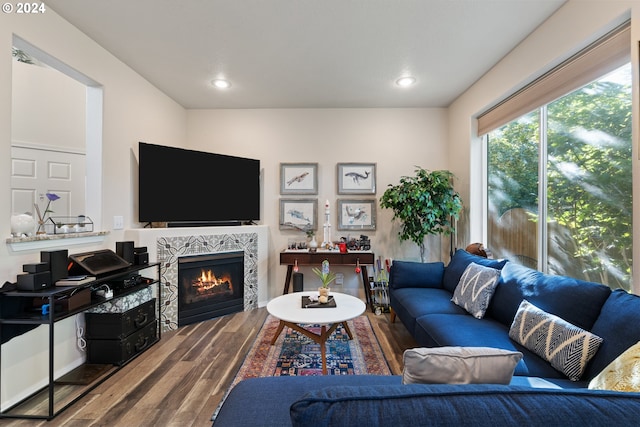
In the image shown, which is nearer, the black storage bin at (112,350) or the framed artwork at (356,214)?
the black storage bin at (112,350)

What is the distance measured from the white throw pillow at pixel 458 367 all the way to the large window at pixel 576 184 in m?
1.54

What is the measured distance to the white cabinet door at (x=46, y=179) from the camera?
268 cm

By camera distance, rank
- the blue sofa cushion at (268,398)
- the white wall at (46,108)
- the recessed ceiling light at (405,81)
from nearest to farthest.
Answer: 1. the blue sofa cushion at (268,398)
2. the white wall at (46,108)
3. the recessed ceiling light at (405,81)

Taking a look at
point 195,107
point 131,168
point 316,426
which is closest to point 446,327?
point 316,426

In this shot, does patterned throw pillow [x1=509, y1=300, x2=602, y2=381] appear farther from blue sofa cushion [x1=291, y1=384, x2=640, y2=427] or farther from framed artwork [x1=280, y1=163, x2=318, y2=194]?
framed artwork [x1=280, y1=163, x2=318, y2=194]

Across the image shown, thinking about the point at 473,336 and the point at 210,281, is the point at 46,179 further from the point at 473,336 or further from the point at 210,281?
the point at 473,336

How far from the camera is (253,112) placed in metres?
3.83

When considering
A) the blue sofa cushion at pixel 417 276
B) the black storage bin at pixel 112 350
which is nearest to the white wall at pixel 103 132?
the black storage bin at pixel 112 350

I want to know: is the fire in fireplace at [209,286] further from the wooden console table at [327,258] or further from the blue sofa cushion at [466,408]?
the blue sofa cushion at [466,408]

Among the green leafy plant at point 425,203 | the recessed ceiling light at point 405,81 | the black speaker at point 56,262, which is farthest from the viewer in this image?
the green leafy plant at point 425,203

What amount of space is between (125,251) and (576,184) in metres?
3.72

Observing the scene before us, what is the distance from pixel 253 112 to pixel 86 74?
6.17 ft

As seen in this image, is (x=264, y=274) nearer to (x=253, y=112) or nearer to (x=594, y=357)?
(x=253, y=112)

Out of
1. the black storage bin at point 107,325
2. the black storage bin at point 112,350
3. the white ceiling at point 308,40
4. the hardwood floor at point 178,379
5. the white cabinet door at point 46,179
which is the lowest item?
the hardwood floor at point 178,379
